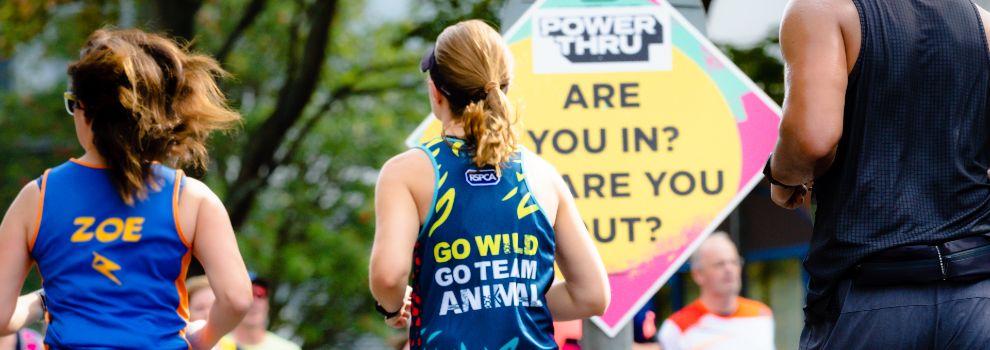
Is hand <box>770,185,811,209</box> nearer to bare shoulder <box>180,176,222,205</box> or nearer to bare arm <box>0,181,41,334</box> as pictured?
bare shoulder <box>180,176,222,205</box>

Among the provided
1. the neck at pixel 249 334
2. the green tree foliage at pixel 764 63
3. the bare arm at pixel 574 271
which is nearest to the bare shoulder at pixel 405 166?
the bare arm at pixel 574 271

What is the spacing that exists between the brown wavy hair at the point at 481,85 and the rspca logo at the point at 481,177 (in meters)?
0.02

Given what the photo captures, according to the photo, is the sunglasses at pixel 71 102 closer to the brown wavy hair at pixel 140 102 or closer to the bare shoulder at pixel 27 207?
the brown wavy hair at pixel 140 102

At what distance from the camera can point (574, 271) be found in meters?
3.93

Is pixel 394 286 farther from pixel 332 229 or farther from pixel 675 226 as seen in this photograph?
pixel 332 229

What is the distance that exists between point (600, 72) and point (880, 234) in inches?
70.7

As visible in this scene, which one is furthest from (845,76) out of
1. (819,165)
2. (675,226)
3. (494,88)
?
(675,226)

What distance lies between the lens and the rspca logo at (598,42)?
4902 mm

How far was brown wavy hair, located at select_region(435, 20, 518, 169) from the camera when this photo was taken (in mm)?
3756

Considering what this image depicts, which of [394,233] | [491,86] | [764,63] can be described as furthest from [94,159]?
[764,63]

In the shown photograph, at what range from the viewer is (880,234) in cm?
325

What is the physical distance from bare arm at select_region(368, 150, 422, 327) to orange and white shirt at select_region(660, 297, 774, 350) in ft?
13.1

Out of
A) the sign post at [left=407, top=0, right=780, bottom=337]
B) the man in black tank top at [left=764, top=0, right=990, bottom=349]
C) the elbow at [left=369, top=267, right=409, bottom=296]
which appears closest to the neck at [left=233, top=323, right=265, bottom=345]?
the sign post at [left=407, top=0, right=780, bottom=337]

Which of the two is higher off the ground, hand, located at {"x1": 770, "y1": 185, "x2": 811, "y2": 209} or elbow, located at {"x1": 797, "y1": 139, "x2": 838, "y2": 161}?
elbow, located at {"x1": 797, "y1": 139, "x2": 838, "y2": 161}
